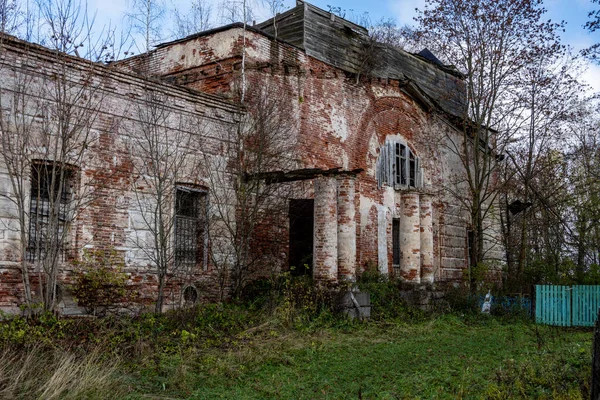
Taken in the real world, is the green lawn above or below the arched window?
below

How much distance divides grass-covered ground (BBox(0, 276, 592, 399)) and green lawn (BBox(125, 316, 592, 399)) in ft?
0.06

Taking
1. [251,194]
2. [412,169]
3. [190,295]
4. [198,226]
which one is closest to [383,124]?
[412,169]

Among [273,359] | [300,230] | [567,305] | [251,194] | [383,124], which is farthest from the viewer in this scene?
[383,124]

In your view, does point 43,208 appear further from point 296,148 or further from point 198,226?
point 296,148

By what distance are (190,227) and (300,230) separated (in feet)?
11.4

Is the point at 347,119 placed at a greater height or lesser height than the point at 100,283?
greater

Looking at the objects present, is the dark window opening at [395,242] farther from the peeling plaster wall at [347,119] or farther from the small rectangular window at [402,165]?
the small rectangular window at [402,165]

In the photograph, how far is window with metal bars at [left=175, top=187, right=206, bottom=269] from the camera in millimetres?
13789

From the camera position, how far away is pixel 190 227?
1408cm

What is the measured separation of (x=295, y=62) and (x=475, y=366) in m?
10.3

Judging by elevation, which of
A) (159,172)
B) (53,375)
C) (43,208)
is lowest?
(53,375)

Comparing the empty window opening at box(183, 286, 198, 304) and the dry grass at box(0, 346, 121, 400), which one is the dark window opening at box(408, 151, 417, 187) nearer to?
the empty window opening at box(183, 286, 198, 304)

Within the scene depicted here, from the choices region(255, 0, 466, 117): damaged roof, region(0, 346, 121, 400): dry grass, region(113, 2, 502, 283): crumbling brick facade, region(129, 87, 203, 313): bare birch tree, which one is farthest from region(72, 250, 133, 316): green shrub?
region(255, 0, 466, 117): damaged roof

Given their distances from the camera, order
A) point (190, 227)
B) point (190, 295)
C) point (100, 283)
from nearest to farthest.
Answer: point (100, 283), point (190, 295), point (190, 227)
